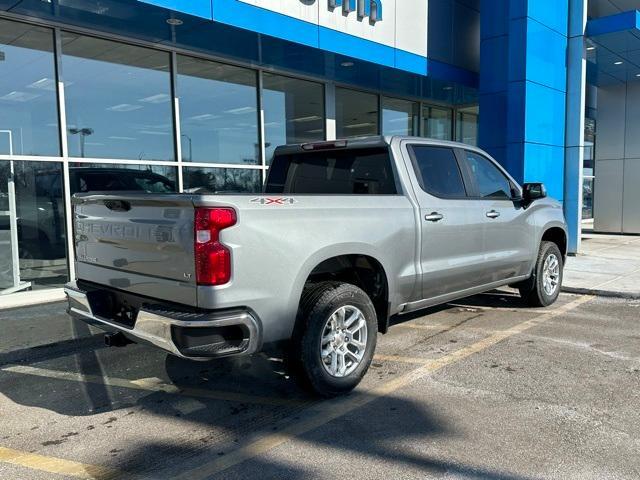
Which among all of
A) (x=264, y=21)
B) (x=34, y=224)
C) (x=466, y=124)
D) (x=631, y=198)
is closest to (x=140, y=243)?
(x=34, y=224)

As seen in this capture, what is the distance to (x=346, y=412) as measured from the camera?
12.9ft

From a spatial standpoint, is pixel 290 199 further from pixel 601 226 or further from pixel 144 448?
pixel 601 226

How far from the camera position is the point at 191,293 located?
136 inches

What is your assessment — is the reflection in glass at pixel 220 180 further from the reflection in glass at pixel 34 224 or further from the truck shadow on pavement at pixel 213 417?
the truck shadow on pavement at pixel 213 417

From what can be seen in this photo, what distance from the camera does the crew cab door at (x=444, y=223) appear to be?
4961mm

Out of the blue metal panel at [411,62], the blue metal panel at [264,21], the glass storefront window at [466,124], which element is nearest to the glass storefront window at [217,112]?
the blue metal panel at [264,21]

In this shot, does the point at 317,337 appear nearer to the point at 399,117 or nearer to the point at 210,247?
the point at 210,247

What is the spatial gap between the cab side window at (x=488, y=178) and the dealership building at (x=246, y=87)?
401 centimetres

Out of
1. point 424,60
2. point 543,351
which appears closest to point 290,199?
point 543,351

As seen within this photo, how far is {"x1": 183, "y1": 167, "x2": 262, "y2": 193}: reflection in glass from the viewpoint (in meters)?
9.43

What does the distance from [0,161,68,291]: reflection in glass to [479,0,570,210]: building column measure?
8507 millimetres

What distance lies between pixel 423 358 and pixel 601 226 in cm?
1516

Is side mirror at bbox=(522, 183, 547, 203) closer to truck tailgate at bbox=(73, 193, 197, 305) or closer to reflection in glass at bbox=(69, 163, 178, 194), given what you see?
truck tailgate at bbox=(73, 193, 197, 305)

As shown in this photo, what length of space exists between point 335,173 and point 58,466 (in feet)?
10.9
